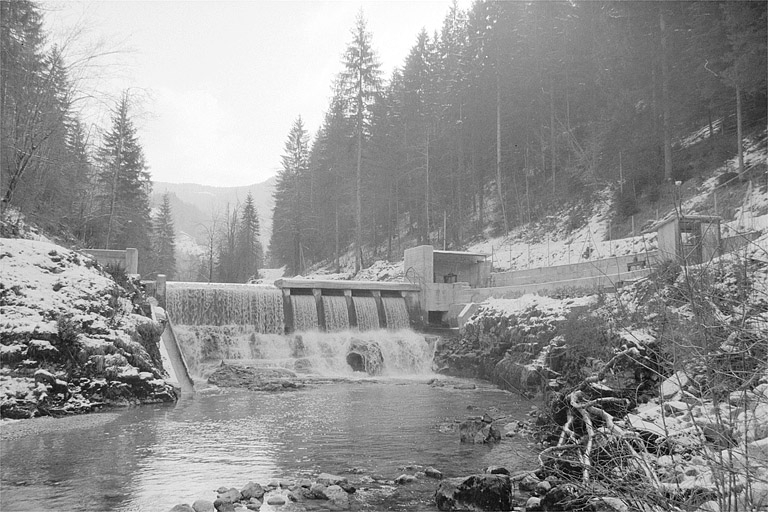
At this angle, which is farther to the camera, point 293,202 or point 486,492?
point 293,202

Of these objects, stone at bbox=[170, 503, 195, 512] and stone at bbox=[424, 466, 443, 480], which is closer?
stone at bbox=[170, 503, 195, 512]

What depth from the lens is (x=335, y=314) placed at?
67.2ft

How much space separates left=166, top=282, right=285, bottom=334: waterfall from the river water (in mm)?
7170

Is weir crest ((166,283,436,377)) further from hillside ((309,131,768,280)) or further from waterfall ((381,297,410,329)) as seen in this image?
hillside ((309,131,768,280))

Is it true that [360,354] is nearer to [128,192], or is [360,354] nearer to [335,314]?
[335,314]

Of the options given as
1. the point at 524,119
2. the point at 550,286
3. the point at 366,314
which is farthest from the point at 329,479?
the point at 524,119

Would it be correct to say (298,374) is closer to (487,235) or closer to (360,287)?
(360,287)

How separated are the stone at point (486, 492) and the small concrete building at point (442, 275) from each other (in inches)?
628

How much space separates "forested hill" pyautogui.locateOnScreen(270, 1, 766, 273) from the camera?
70.3ft

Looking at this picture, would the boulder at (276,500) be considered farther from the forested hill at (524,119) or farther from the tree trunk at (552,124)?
the tree trunk at (552,124)

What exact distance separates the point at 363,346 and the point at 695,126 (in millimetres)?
18096

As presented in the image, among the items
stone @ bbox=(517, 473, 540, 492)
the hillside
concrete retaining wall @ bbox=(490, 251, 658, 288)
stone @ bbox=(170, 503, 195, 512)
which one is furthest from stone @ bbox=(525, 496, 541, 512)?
concrete retaining wall @ bbox=(490, 251, 658, 288)

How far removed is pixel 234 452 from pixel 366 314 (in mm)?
13664

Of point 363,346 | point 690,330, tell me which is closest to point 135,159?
point 363,346
